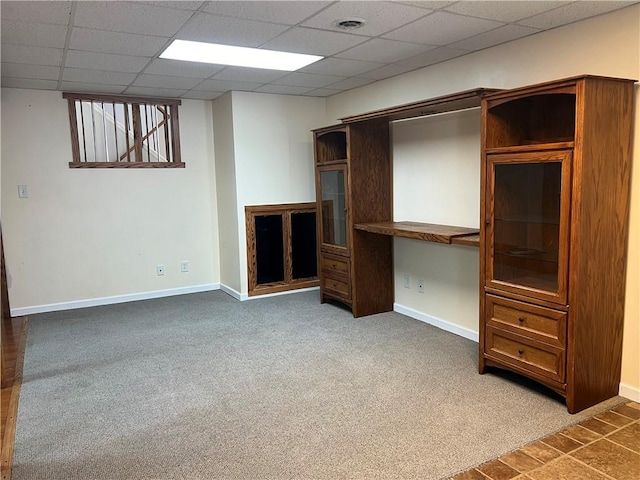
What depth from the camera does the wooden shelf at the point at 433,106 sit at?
3.00 metres

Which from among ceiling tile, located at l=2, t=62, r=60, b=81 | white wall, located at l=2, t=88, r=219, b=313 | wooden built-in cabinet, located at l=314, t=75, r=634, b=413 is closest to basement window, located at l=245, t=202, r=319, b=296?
white wall, located at l=2, t=88, r=219, b=313

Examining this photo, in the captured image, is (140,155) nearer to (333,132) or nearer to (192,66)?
(192,66)

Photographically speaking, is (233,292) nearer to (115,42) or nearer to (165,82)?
(165,82)

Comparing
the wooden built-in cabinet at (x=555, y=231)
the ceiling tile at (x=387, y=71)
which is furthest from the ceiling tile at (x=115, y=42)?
the wooden built-in cabinet at (x=555, y=231)

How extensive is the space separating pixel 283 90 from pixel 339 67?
3.79 ft

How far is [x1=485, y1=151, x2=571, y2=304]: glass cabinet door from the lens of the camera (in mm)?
2588

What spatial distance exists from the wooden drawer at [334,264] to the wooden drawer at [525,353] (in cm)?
173

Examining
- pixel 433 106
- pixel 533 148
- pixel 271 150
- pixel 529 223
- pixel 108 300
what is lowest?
pixel 108 300

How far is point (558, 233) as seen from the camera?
2.67 metres

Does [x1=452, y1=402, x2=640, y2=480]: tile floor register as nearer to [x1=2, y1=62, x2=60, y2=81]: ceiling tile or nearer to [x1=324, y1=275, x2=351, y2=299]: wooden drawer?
[x1=324, y1=275, x2=351, y2=299]: wooden drawer

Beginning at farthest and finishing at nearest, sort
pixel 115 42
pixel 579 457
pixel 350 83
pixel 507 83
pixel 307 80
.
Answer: pixel 350 83 → pixel 307 80 → pixel 507 83 → pixel 115 42 → pixel 579 457

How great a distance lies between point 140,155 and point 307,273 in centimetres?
227

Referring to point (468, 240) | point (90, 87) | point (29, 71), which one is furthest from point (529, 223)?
point (90, 87)

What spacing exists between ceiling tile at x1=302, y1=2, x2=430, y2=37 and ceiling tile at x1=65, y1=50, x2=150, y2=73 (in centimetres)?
151
